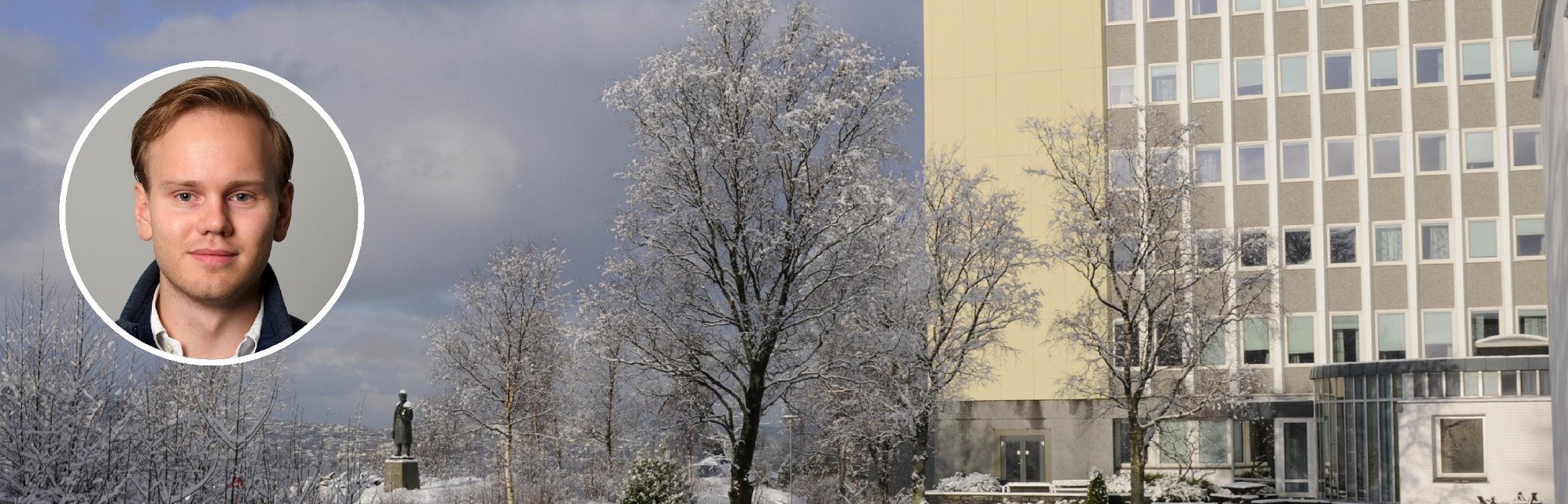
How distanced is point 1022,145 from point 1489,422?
1710 centimetres

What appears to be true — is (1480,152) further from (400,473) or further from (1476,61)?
(400,473)

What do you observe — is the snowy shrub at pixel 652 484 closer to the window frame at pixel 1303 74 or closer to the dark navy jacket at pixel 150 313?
the dark navy jacket at pixel 150 313

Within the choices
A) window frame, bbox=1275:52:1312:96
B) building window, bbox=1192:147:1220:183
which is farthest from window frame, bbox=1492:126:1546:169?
building window, bbox=1192:147:1220:183

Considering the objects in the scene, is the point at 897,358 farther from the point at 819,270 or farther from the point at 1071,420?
the point at 1071,420

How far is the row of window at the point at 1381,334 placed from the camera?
43.2 m

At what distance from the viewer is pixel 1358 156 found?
44812 millimetres

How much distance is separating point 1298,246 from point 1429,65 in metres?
6.59

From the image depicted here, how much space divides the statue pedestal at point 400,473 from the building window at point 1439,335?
96.7 feet

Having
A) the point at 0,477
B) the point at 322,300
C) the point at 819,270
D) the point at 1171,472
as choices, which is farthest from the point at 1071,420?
the point at 322,300

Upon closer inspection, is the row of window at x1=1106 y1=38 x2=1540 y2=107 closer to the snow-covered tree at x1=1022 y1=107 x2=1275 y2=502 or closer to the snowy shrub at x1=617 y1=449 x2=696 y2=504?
the snow-covered tree at x1=1022 y1=107 x2=1275 y2=502

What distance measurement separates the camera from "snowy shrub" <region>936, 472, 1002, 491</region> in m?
40.6

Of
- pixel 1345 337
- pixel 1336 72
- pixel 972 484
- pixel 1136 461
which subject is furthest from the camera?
pixel 1336 72

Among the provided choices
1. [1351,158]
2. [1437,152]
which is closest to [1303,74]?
[1351,158]

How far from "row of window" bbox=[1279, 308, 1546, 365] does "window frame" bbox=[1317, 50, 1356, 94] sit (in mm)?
6903
